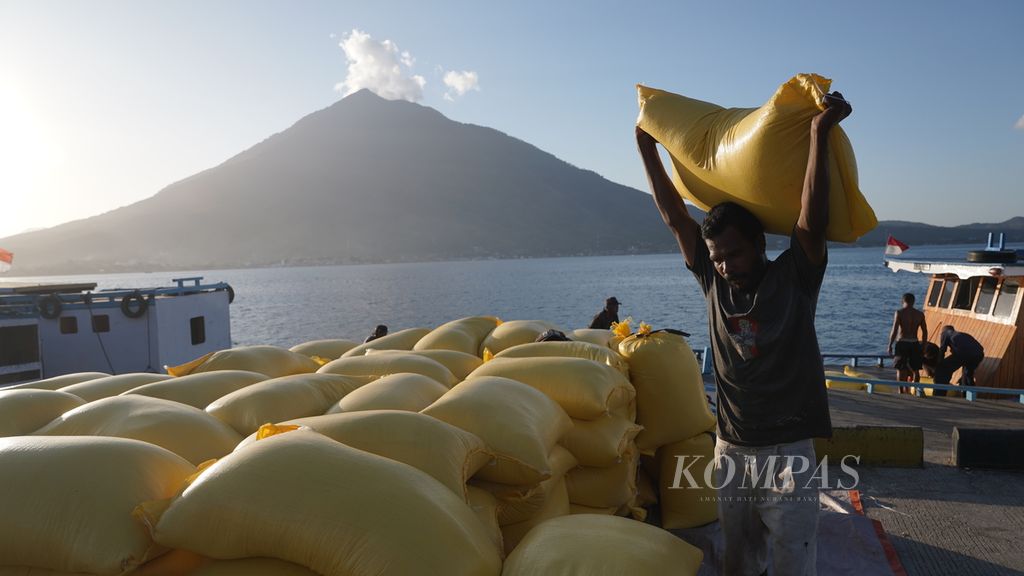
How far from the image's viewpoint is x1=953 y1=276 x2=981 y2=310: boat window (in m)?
9.66

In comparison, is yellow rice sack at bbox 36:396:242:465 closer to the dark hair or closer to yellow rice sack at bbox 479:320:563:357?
the dark hair

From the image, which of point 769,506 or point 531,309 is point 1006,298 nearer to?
point 769,506

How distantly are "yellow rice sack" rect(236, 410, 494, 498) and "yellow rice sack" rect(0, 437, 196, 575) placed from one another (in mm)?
386

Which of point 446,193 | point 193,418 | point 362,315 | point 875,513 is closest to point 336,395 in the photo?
point 193,418

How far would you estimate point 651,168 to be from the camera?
253 centimetres

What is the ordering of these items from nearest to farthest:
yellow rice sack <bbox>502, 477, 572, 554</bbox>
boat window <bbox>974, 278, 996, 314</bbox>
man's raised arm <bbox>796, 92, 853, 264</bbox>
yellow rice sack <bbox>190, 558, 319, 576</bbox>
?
yellow rice sack <bbox>190, 558, 319, 576</bbox> < man's raised arm <bbox>796, 92, 853, 264</bbox> < yellow rice sack <bbox>502, 477, 572, 554</bbox> < boat window <bbox>974, 278, 996, 314</bbox>

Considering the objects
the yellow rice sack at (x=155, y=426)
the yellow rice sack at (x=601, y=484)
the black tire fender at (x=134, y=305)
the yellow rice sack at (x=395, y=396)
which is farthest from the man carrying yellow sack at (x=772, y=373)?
the black tire fender at (x=134, y=305)

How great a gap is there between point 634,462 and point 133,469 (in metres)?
2.72

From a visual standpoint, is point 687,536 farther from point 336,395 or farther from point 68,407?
point 68,407

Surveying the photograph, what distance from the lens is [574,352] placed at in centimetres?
379

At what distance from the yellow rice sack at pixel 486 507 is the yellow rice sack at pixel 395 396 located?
48 centimetres

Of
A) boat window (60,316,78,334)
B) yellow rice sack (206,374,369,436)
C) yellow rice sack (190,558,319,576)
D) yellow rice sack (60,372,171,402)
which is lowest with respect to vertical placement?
boat window (60,316,78,334)

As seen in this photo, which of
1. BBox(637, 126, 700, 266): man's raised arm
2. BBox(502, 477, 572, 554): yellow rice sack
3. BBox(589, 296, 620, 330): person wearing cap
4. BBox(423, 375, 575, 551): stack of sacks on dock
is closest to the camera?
BBox(637, 126, 700, 266): man's raised arm

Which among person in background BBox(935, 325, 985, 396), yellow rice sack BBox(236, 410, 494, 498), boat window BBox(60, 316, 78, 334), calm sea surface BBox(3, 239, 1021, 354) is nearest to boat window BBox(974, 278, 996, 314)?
person in background BBox(935, 325, 985, 396)
